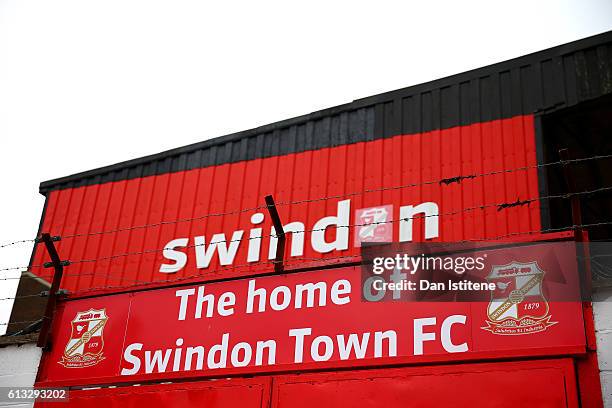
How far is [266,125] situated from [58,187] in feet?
19.0

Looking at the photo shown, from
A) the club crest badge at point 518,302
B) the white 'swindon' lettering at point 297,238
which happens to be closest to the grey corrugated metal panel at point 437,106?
the white 'swindon' lettering at point 297,238

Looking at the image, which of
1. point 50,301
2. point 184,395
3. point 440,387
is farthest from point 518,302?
point 50,301

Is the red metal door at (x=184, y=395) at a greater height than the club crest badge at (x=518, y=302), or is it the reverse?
the club crest badge at (x=518, y=302)

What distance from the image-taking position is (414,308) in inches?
234

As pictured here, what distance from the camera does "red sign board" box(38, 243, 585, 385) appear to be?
17.8ft

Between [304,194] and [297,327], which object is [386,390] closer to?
[297,327]

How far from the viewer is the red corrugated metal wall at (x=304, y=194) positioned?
11719mm

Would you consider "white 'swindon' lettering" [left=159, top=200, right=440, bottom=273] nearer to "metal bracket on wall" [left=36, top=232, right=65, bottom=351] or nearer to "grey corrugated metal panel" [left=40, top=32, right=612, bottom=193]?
"grey corrugated metal panel" [left=40, top=32, right=612, bottom=193]

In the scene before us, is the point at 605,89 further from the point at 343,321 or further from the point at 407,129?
the point at 343,321

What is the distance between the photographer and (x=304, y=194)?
1359 cm

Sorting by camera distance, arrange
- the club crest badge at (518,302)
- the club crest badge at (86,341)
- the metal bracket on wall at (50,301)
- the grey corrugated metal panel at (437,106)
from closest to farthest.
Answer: the club crest badge at (518,302)
the club crest badge at (86,341)
the metal bracket on wall at (50,301)
the grey corrugated metal panel at (437,106)

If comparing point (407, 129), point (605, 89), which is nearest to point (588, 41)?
point (605, 89)

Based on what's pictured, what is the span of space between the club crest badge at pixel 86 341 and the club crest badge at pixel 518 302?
4.07 metres

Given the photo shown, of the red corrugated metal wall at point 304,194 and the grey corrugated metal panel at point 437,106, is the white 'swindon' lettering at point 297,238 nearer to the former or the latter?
the red corrugated metal wall at point 304,194
